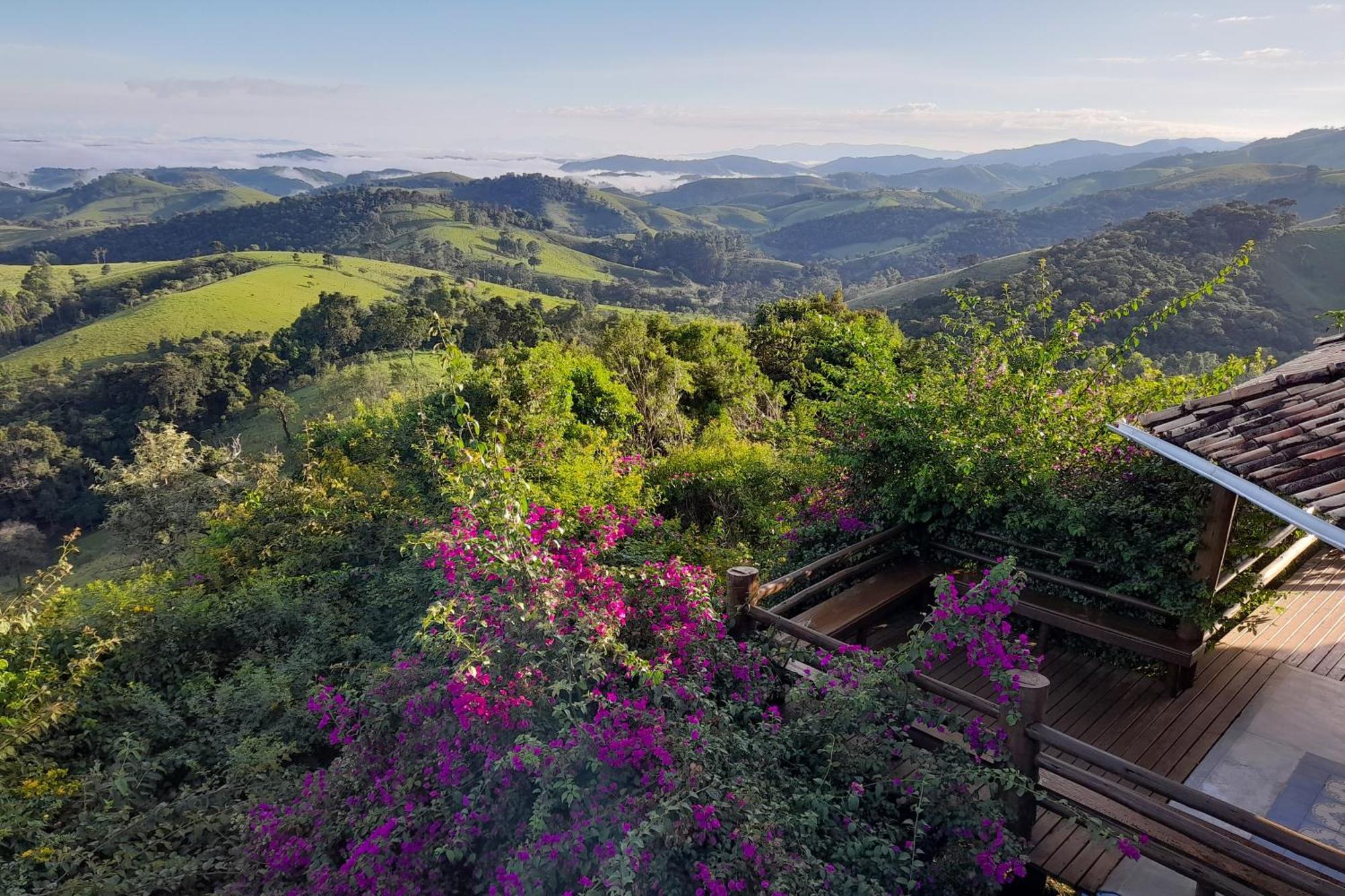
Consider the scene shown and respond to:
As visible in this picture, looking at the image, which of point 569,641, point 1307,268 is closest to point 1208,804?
point 569,641

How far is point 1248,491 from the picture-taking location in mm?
2873

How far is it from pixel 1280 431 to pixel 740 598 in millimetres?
2921

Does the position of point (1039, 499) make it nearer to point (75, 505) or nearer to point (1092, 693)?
point (1092, 693)

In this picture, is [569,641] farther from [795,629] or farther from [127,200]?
[127,200]

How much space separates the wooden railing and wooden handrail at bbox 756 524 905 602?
49.0 inches

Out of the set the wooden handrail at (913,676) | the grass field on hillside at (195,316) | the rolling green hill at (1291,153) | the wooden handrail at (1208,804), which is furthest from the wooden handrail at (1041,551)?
the rolling green hill at (1291,153)

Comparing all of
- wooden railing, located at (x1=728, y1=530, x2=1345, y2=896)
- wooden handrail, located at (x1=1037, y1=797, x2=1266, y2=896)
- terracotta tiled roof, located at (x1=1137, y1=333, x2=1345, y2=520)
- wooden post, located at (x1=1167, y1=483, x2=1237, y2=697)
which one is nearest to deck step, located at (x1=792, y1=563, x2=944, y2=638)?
wooden railing, located at (x1=728, y1=530, x2=1345, y2=896)

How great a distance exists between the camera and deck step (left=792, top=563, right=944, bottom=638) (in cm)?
472

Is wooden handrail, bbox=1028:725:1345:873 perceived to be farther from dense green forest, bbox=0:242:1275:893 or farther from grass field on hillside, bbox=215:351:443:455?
grass field on hillside, bbox=215:351:443:455

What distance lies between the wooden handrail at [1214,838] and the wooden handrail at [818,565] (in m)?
2.00

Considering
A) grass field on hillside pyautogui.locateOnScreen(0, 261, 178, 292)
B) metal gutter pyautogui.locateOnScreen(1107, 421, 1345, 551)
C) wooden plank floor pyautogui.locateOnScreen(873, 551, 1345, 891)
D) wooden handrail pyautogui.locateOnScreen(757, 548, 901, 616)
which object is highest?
metal gutter pyautogui.locateOnScreen(1107, 421, 1345, 551)

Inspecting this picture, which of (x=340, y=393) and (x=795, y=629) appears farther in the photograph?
(x=340, y=393)

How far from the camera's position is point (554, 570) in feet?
12.6

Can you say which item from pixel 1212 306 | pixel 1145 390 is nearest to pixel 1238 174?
pixel 1212 306
